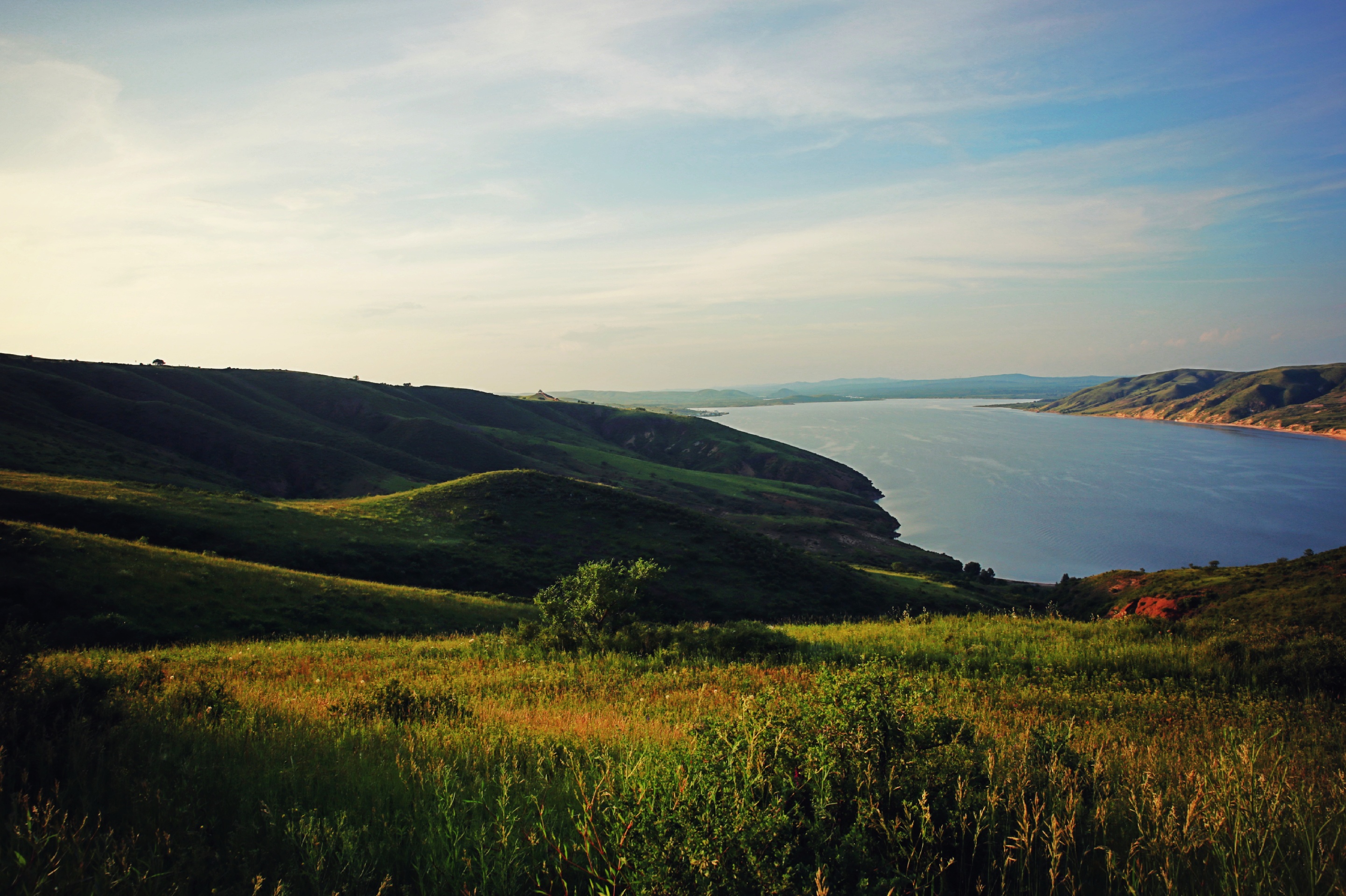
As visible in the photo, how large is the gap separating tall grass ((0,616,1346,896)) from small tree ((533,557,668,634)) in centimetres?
817

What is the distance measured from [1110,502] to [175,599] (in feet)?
418

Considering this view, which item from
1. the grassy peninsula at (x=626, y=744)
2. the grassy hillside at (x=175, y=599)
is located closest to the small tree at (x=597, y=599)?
the grassy peninsula at (x=626, y=744)

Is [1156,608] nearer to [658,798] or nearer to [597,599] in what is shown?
[597,599]

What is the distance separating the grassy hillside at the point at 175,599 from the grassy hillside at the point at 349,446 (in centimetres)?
2763

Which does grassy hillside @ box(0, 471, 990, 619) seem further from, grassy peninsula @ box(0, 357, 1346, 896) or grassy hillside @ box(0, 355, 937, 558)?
grassy hillside @ box(0, 355, 937, 558)

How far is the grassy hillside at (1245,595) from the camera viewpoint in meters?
24.4

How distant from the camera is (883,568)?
6438 cm

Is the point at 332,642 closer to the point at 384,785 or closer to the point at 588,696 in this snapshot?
the point at 588,696

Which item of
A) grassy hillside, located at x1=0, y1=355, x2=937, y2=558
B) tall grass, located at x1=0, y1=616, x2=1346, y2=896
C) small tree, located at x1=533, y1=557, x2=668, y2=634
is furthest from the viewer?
grassy hillside, located at x1=0, y1=355, x2=937, y2=558

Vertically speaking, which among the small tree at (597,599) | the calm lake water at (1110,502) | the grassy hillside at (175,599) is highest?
the small tree at (597,599)

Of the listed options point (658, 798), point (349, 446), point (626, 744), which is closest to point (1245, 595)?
point (626, 744)

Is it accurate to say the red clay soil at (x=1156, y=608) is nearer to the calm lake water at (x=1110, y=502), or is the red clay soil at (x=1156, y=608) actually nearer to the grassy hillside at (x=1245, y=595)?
the grassy hillside at (x=1245, y=595)

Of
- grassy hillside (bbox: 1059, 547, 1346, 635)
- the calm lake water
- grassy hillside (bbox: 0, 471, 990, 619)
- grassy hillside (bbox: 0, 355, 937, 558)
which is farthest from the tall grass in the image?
the calm lake water

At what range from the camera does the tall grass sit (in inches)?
135
